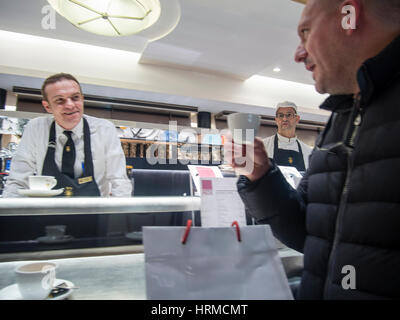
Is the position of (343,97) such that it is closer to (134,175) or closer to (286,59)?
(134,175)

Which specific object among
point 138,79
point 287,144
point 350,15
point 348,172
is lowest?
point 348,172

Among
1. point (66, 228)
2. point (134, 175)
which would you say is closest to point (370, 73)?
point (66, 228)

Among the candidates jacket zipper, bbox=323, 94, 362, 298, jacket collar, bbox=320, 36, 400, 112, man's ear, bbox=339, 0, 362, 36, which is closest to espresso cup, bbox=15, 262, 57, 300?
jacket zipper, bbox=323, 94, 362, 298

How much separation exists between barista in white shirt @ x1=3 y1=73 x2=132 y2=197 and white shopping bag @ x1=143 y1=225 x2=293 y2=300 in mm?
1384

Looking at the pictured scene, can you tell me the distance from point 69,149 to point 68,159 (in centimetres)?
8

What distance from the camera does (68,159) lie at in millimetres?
1836

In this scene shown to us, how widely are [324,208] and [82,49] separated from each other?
5016 mm

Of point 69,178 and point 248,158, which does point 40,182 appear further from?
point 248,158

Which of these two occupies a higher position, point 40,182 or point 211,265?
point 40,182

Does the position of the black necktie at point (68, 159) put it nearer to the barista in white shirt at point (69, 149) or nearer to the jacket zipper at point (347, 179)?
the barista in white shirt at point (69, 149)

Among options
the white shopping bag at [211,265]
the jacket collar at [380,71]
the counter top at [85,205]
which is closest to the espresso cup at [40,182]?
the counter top at [85,205]

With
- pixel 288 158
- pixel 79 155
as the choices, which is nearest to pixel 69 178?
pixel 79 155

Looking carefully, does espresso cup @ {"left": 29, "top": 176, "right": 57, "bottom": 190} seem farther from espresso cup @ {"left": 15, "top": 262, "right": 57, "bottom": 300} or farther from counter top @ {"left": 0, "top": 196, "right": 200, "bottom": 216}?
espresso cup @ {"left": 15, "top": 262, "right": 57, "bottom": 300}
